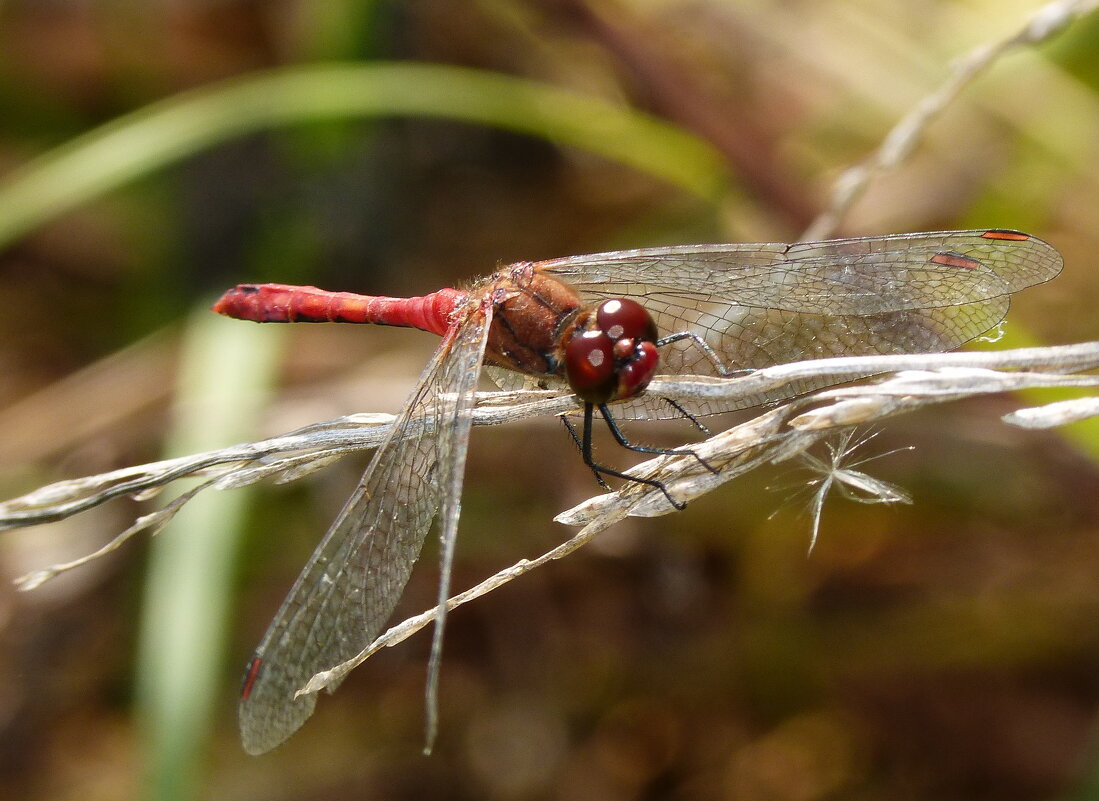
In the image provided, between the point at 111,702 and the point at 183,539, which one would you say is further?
the point at 111,702

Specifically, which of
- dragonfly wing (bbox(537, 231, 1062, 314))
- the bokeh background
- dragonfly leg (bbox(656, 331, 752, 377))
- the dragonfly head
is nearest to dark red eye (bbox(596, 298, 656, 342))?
the dragonfly head

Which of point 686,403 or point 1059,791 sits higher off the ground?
point 686,403

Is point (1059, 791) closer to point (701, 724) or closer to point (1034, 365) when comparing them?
point (701, 724)

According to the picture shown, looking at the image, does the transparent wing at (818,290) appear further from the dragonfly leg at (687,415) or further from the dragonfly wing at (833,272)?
the dragonfly leg at (687,415)

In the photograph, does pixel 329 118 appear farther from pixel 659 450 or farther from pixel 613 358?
pixel 659 450

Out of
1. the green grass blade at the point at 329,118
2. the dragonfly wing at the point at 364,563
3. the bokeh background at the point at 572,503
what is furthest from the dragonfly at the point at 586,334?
the green grass blade at the point at 329,118

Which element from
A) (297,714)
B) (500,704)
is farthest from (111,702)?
(297,714)
